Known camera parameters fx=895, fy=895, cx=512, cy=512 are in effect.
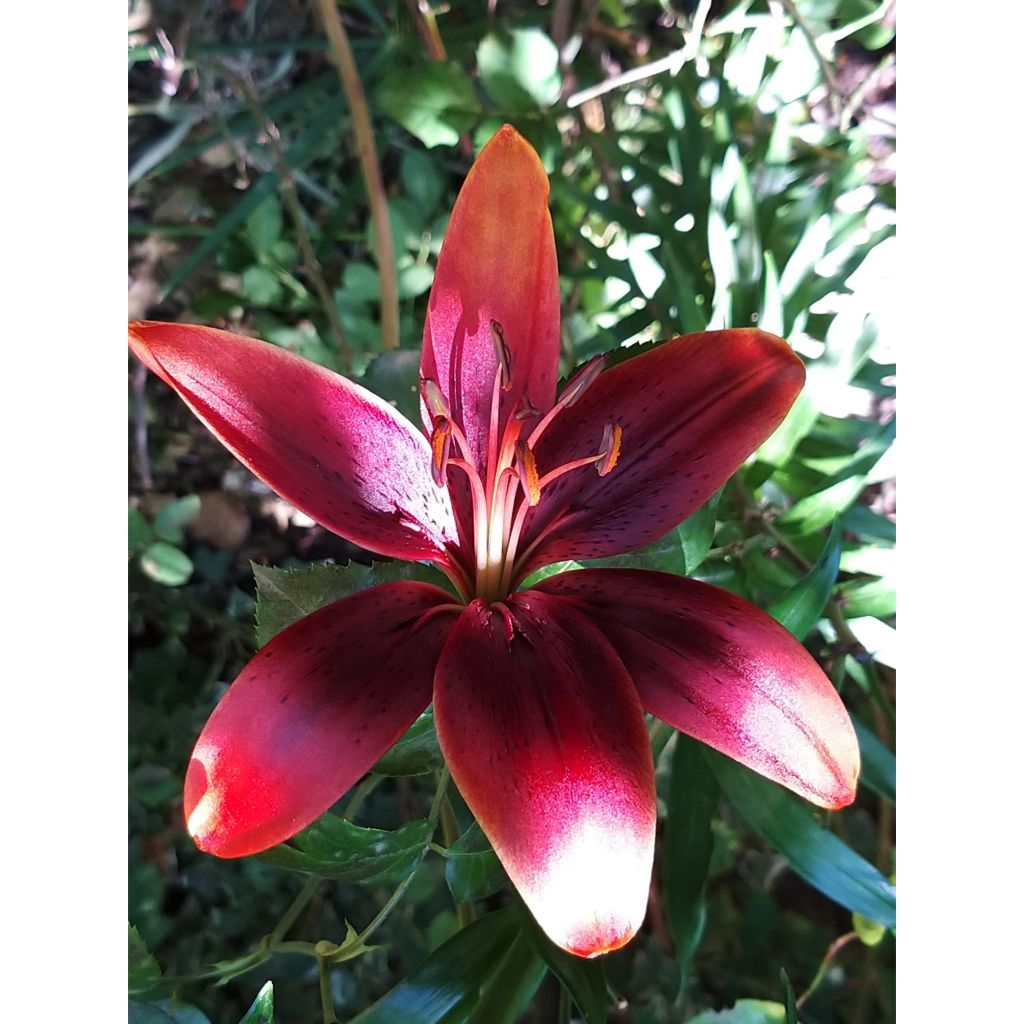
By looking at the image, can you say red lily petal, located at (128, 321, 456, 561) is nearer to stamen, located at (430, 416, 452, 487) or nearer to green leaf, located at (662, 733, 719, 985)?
stamen, located at (430, 416, 452, 487)

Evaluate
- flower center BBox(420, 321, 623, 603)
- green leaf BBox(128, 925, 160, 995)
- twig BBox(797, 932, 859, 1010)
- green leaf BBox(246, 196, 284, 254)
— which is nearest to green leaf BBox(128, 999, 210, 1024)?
green leaf BBox(128, 925, 160, 995)

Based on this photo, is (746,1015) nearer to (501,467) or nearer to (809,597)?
(809,597)

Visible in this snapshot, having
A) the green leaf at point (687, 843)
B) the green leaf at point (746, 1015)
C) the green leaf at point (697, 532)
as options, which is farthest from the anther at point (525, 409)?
the green leaf at point (746, 1015)

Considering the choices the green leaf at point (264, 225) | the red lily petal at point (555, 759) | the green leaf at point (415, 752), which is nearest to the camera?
the red lily petal at point (555, 759)

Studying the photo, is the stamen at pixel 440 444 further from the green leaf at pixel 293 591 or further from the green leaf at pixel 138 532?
the green leaf at pixel 138 532

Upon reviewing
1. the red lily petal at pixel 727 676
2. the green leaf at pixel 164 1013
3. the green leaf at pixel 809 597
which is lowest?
the green leaf at pixel 164 1013

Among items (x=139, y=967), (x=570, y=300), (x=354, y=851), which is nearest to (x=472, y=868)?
(x=354, y=851)
